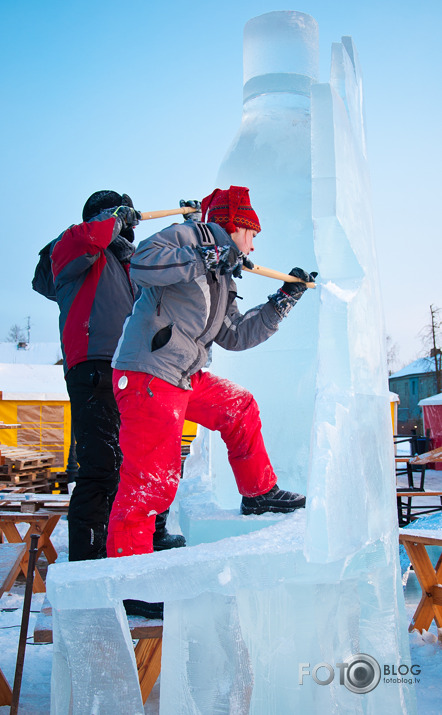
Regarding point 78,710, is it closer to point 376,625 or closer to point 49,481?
point 376,625

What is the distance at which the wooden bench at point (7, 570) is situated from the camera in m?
2.09

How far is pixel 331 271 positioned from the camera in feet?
4.52

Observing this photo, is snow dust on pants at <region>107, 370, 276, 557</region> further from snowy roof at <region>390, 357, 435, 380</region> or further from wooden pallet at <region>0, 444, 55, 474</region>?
snowy roof at <region>390, 357, 435, 380</region>

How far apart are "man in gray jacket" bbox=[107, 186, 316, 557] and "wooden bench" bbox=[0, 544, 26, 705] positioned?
28.6 inches

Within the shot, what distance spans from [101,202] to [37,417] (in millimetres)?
9903

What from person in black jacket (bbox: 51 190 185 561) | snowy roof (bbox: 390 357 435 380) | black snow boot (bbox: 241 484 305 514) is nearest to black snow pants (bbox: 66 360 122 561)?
person in black jacket (bbox: 51 190 185 561)

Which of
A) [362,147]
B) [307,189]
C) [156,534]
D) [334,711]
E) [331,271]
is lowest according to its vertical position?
[334,711]

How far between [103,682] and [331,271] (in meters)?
1.11

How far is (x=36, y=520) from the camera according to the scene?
4.06m

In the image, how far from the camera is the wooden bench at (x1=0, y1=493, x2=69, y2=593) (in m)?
4.07

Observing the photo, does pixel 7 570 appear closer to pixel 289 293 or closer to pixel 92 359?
pixel 92 359

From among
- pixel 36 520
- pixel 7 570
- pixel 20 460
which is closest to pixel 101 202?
pixel 7 570

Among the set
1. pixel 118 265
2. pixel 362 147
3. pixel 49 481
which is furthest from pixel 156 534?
pixel 49 481

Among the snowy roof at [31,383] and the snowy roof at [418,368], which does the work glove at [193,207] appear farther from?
the snowy roof at [418,368]
